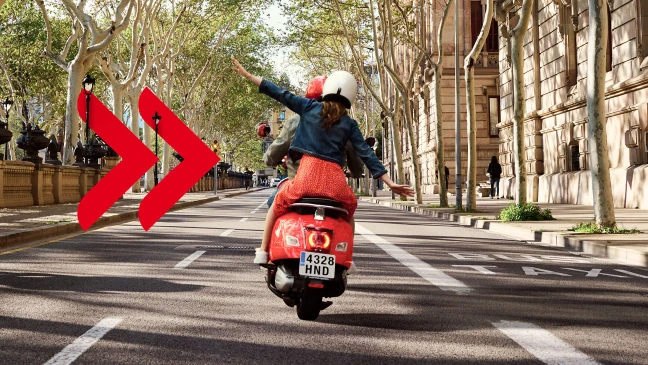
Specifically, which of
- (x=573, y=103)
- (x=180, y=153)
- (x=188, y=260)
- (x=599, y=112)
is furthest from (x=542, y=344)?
(x=180, y=153)

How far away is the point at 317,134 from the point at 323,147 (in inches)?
4.1

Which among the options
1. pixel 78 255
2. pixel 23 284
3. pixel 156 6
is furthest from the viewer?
pixel 156 6

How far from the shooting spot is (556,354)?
199 inches

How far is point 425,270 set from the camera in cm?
967

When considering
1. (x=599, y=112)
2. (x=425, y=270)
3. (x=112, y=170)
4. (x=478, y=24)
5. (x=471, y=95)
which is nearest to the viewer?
(x=425, y=270)

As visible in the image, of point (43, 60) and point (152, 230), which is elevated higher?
point (43, 60)

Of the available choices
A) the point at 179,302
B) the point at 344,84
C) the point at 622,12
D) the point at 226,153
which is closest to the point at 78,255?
the point at 179,302

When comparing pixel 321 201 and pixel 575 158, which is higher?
pixel 575 158

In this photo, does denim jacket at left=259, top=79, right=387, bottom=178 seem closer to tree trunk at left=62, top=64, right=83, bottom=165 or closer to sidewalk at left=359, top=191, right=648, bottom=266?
sidewalk at left=359, top=191, right=648, bottom=266

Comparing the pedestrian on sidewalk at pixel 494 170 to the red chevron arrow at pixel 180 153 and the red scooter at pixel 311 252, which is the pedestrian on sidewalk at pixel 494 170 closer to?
the red chevron arrow at pixel 180 153

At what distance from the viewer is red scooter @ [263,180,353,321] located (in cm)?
582

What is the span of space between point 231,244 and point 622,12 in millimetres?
15756

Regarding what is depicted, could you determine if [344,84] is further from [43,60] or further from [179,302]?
[43,60]

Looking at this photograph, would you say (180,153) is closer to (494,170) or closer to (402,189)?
(494,170)
